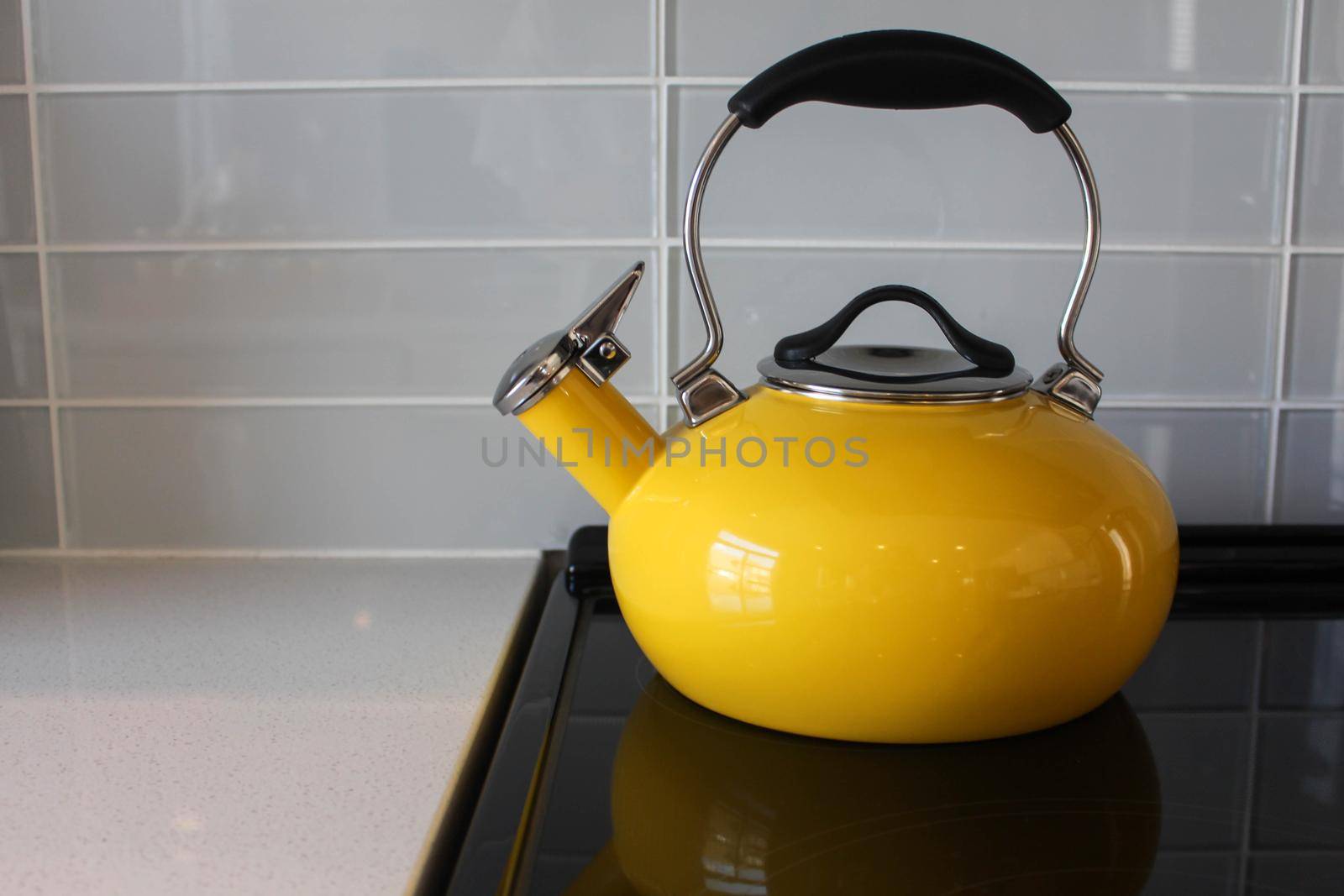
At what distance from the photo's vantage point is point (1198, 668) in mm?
681

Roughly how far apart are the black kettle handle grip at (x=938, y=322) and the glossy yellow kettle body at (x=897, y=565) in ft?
0.08

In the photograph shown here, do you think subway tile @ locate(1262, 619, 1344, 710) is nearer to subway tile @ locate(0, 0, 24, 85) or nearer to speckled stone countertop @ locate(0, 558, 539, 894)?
speckled stone countertop @ locate(0, 558, 539, 894)

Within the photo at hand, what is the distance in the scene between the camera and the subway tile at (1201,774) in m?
0.50

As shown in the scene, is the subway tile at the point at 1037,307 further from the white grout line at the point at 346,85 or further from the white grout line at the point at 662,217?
the white grout line at the point at 346,85

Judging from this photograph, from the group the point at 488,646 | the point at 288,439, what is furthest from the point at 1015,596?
the point at 288,439

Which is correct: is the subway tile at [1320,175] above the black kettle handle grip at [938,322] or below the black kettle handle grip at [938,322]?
above

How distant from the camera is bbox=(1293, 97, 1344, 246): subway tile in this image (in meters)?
0.84

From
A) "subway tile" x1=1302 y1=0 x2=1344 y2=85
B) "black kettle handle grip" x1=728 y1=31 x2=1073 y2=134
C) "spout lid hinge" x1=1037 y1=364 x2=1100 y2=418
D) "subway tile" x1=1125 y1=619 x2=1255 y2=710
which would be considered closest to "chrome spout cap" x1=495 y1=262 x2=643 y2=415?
"black kettle handle grip" x1=728 y1=31 x2=1073 y2=134

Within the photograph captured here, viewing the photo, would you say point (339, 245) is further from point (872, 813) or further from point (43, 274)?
point (872, 813)

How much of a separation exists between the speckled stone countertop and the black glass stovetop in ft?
0.14

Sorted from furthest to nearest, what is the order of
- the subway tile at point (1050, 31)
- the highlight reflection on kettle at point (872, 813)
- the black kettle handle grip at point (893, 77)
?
the subway tile at point (1050, 31) < the black kettle handle grip at point (893, 77) < the highlight reflection on kettle at point (872, 813)

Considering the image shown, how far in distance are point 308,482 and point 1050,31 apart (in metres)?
0.63

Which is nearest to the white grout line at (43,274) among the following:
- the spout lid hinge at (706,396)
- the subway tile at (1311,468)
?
the spout lid hinge at (706,396)

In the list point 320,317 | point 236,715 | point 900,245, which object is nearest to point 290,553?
point 320,317
